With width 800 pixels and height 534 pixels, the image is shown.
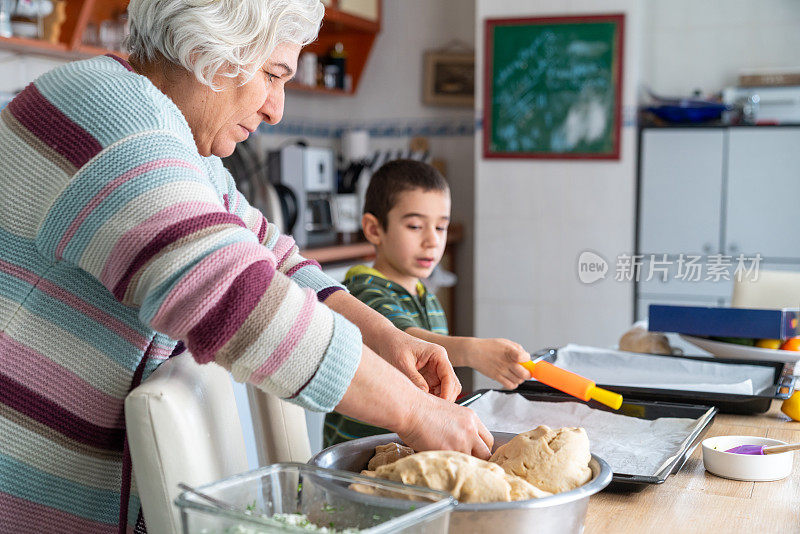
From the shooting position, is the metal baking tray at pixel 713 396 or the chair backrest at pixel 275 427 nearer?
the chair backrest at pixel 275 427

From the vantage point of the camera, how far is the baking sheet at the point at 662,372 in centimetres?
154

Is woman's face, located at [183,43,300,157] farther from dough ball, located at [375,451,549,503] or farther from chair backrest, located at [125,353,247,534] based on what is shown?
dough ball, located at [375,451,549,503]

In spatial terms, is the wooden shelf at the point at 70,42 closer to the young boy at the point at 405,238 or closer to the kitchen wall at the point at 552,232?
the young boy at the point at 405,238

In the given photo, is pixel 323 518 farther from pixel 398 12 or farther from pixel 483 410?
pixel 398 12

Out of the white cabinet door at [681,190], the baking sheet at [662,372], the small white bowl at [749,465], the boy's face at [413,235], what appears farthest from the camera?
the white cabinet door at [681,190]

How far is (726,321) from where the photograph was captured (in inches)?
69.8

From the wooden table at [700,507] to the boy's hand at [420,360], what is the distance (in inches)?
9.4

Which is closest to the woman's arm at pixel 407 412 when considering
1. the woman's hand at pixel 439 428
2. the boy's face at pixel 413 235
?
the woman's hand at pixel 439 428

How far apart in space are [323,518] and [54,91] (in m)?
0.55

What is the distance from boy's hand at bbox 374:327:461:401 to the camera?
44.1 inches

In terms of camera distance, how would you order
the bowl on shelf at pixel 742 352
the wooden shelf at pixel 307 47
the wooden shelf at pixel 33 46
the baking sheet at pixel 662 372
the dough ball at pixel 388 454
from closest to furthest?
the dough ball at pixel 388 454 → the baking sheet at pixel 662 372 → the bowl on shelf at pixel 742 352 → the wooden shelf at pixel 33 46 → the wooden shelf at pixel 307 47

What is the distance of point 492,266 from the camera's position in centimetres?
418

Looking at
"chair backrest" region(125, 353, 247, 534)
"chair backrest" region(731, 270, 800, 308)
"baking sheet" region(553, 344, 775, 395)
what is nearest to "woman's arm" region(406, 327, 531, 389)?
"baking sheet" region(553, 344, 775, 395)

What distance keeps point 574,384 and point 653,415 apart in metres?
0.28
